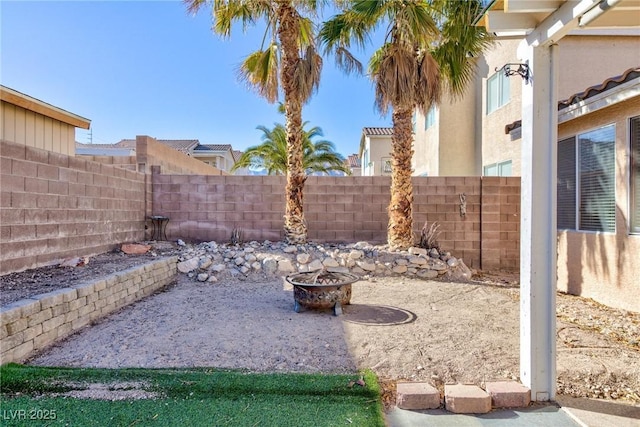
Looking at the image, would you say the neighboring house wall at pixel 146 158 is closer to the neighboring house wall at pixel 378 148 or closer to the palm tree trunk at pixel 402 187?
the palm tree trunk at pixel 402 187

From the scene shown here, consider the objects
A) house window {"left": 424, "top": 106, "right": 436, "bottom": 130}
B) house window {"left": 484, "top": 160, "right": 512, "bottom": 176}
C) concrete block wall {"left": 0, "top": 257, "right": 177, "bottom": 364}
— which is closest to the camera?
concrete block wall {"left": 0, "top": 257, "right": 177, "bottom": 364}

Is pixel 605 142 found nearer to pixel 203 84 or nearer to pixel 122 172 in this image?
pixel 122 172

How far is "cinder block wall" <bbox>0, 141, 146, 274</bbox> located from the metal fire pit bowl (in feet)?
12.8

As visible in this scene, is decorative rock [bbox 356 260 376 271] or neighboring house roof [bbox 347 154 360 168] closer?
decorative rock [bbox 356 260 376 271]

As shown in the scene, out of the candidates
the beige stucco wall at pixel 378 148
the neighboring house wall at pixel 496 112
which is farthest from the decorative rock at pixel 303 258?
the beige stucco wall at pixel 378 148

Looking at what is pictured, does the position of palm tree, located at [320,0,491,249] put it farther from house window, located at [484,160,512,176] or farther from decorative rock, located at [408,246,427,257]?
house window, located at [484,160,512,176]

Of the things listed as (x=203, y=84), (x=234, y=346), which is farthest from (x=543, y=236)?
(x=203, y=84)

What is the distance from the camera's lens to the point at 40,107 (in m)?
8.74

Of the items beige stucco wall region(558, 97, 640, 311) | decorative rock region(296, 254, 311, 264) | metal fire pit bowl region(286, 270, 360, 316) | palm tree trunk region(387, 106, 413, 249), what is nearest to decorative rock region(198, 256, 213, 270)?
decorative rock region(296, 254, 311, 264)

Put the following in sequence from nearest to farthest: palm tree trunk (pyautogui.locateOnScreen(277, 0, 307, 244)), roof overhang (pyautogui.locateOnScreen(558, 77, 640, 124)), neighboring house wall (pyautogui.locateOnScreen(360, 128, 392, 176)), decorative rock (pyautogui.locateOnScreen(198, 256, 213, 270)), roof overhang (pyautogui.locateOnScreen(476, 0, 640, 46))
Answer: roof overhang (pyautogui.locateOnScreen(476, 0, 640, 46)) → roof overhang (pyautogui.locateOnScreen(558, 77, 640, 124)) → decorative rock (pyautogui.locateOnScreen(198, 256, 213, 270)) → palm tree trunk (pyautogui.locateOnScreen(277, 0, 307, 244)) → neighboring house wall (pyautogui.locateOnScreen(360, 128, 392, 176))

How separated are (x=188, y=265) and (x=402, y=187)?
504 cm

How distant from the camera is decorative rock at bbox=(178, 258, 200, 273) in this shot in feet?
26.3

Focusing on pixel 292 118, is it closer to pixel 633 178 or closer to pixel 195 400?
pixel 633 178

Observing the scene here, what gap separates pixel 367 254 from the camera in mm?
8648
